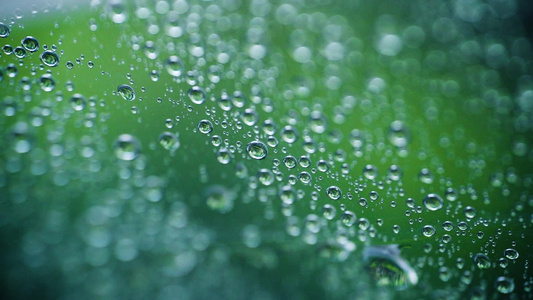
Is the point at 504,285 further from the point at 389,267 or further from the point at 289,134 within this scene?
the point at 289,134

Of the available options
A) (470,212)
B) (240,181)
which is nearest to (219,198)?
(240,181)

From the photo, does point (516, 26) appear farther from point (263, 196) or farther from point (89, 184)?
point (89, 184)

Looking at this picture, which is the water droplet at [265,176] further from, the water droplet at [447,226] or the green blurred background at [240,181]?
the water droplet at [447,226]

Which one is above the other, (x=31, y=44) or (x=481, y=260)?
A: (x=481, y=260)

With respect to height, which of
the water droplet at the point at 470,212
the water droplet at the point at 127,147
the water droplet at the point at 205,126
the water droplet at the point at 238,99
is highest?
the water droplet at the point at 470,212

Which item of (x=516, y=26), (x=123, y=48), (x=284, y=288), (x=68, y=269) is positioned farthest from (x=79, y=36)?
(x=516, y=26)

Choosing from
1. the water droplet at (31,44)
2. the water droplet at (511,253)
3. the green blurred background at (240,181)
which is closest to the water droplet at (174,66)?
the green blurred background at (240,181)
